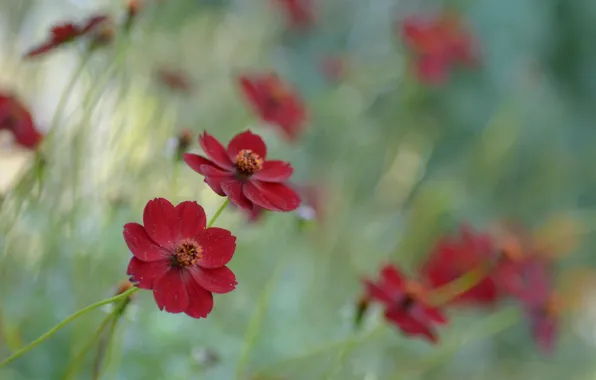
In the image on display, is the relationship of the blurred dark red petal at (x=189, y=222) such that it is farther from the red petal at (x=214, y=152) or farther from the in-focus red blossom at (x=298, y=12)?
the in-focus red blossom at (x=298, y=12)

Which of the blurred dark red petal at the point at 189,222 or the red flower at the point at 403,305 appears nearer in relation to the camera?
the blurred dark red petal at the point at 189,222

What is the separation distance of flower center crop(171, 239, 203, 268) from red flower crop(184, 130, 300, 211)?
0.03 meters

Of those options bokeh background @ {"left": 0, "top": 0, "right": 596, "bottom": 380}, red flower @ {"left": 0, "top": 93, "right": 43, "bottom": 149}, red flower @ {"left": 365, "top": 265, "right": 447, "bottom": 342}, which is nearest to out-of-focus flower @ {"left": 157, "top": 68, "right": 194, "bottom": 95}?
bokeh background @ {"left": 0, "top": 0, "right": 596, "bottom": 380}

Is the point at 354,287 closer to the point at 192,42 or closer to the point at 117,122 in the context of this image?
the point at 117,122

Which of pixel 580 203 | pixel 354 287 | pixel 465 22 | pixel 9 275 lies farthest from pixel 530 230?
pixel 9 275

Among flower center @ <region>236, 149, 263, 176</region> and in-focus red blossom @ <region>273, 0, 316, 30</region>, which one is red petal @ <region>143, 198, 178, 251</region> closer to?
flower center @ <region>236, 149, 263, 176</region>

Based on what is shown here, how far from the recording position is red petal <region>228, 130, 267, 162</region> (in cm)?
39

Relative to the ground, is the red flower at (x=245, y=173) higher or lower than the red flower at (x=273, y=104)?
lower

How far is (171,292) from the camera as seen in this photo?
1.08 ft

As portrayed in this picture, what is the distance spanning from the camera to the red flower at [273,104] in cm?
65

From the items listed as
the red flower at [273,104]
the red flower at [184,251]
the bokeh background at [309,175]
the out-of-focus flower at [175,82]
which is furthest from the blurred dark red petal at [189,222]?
the out-of-focus flower at [175,82]

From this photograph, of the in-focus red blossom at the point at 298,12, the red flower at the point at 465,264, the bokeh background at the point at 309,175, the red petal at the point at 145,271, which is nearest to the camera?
the red petal at the point at 145,271

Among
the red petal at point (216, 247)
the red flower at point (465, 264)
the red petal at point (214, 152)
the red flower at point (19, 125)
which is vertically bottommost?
the red petal at point (216, 247)

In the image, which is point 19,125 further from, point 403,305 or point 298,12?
point 298,12
